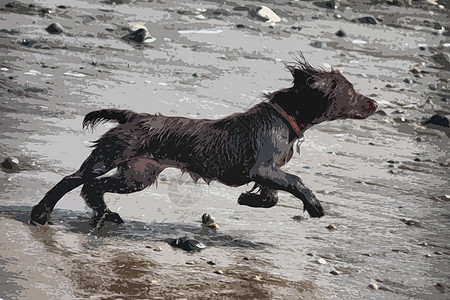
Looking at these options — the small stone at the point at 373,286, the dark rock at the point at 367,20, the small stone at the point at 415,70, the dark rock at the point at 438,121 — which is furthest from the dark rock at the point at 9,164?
the dark rock at the point at 367,20

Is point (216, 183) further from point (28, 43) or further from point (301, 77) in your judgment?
Result: point (28, 43)

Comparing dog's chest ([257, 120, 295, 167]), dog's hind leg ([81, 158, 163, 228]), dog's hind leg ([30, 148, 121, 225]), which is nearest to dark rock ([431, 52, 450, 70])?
dog's chest ([257, 120, 295, 167])

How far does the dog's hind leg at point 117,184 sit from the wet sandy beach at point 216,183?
0.39 ft

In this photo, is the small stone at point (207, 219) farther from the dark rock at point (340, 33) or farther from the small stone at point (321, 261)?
the dark rock at point (340, 33)

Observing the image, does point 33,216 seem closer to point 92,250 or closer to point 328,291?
point 92,250

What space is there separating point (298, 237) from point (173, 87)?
4160 mm

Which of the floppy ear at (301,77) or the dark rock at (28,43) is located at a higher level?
the floppy ear at (301,77)

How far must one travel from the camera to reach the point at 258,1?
15.3m

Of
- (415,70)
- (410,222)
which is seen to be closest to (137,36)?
(415,70)

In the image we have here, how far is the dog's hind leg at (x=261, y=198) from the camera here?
6.73m

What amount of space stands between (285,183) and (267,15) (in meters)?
8.26

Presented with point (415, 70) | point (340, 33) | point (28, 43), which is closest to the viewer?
point (28, 43)

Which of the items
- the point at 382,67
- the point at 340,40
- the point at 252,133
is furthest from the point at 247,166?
the point at 340,40

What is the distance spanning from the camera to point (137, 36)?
1219 cm
